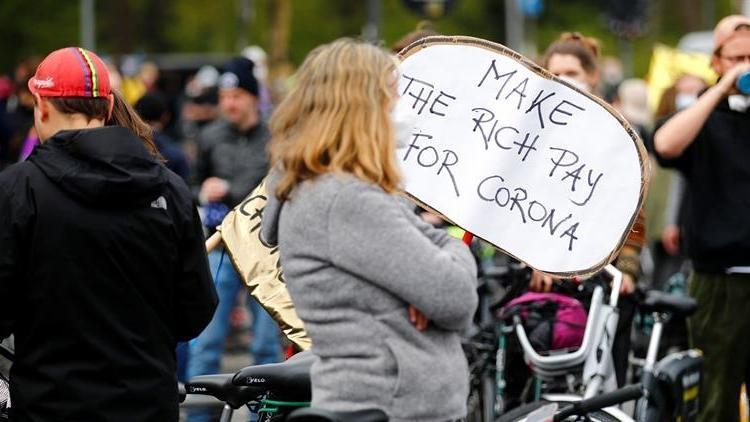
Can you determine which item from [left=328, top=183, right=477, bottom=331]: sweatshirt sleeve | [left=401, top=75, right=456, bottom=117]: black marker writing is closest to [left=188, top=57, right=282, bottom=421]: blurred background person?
[left=401, top=75, right=456, bottom=117]: black marker writing

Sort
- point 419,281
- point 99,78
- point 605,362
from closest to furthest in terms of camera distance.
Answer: point 419,281
point 99,78
point 605,362

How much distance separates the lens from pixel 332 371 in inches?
159

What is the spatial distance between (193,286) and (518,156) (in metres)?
1.21

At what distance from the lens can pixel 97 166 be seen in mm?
4559

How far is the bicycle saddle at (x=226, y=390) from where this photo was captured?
4895mm

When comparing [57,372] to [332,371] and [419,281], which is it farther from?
[419,281]

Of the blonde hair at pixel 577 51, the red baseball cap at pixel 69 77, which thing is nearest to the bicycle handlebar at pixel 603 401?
the red baseball cap at pixel 69 77

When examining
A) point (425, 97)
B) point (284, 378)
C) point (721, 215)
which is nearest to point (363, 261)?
point (284, 378)

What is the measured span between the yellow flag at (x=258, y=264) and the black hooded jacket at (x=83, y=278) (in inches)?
44.3

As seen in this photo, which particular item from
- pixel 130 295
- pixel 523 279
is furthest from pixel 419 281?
pixel 523 279

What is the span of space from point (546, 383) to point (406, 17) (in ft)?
144

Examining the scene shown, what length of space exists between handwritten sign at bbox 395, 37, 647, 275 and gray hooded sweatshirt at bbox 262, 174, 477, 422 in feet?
3.55

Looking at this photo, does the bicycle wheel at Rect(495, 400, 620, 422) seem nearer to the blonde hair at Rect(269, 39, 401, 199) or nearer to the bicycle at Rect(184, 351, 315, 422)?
the bicycle at Rect(184, 351, 315, 422)

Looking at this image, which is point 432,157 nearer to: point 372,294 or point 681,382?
point 372,294
